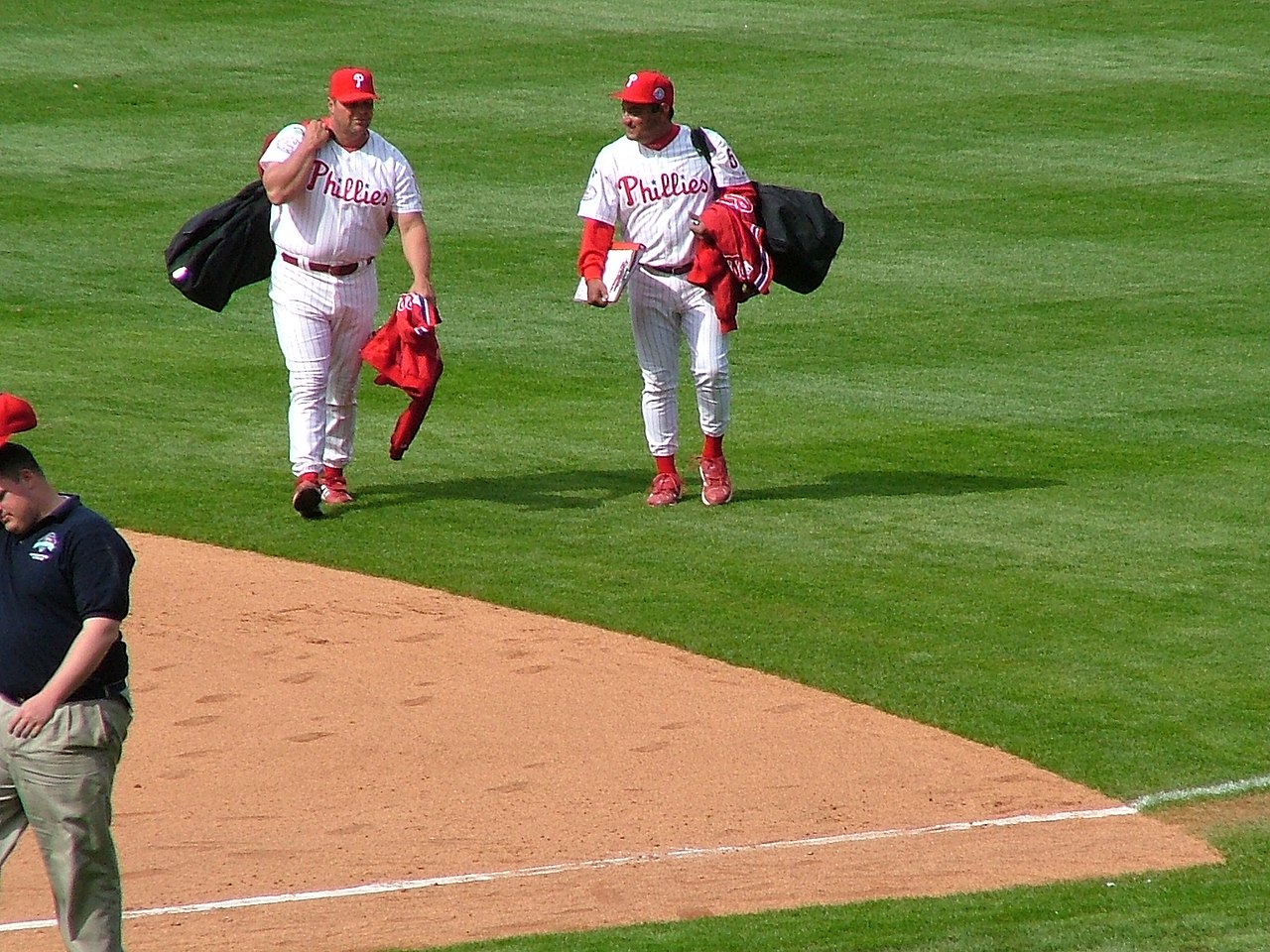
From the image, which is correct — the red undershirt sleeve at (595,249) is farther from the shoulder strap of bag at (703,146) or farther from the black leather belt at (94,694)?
the black leather belt at (94,694)

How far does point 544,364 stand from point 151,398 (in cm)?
258

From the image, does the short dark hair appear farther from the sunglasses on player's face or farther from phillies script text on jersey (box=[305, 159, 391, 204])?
the sunglasses on player's face

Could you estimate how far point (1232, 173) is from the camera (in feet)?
59.5

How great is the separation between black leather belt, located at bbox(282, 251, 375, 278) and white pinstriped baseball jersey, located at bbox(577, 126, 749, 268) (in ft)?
3.82

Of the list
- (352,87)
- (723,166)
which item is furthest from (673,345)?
(352,87)

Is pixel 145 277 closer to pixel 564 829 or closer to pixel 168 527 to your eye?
pixel 168 527

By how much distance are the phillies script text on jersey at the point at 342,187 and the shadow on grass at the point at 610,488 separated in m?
1.75

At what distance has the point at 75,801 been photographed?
5.30m

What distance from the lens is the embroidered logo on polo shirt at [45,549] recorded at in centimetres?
524

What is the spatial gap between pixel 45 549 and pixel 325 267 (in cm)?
481

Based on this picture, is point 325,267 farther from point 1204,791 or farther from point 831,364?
point 1204,791

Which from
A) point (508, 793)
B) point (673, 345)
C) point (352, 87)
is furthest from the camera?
point (673, 345)

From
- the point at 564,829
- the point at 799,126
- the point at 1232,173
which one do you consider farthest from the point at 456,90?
the point at 564,829

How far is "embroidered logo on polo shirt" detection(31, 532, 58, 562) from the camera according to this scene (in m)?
5.24
